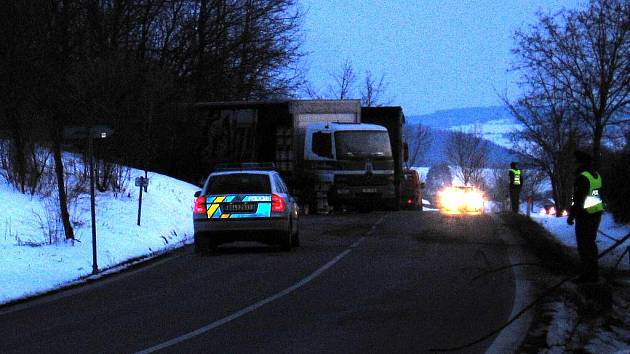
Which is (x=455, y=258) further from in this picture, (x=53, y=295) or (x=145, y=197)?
(x=145, y=197)

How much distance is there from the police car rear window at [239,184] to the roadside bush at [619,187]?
786 cm

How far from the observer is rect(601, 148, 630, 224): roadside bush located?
20266 millimetres

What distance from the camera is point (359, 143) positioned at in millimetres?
30094

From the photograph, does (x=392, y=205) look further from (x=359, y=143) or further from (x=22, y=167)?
(x=22, y=167)

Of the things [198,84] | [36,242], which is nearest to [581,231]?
[36,242]

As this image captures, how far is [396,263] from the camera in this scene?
1560cm

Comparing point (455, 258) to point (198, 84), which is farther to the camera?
point (198, 84)

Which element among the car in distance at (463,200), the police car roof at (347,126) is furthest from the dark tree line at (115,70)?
the car in distance at (463,200)

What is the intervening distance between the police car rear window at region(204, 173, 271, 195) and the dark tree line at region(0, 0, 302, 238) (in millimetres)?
2907

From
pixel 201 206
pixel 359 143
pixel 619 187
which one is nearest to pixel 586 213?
pixel 201 206

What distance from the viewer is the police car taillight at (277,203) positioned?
17531 mm

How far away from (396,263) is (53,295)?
5851 mm

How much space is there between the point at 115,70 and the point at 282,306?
15.0 metres

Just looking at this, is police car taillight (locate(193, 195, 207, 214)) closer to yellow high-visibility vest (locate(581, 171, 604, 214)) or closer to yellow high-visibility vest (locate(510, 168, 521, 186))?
yellow high-visibility vest (locate(581, 171, 604, 214))
